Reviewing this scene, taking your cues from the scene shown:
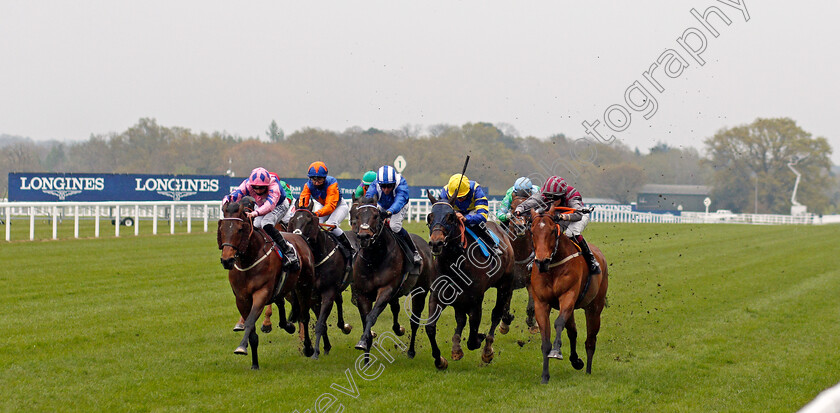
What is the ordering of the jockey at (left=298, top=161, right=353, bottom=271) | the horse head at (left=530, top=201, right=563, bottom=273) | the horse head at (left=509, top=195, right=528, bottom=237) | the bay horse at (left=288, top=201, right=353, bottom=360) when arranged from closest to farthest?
the horse head at (left=530, top=201, right=563, bottom=273) → the bay horse at (left=288, top=201, right=353, bottom=360) → the jockey at (left=298, top=161, right=353, bottom=271) → the horse head at (left=509, top=195, right=528, bottom=237)

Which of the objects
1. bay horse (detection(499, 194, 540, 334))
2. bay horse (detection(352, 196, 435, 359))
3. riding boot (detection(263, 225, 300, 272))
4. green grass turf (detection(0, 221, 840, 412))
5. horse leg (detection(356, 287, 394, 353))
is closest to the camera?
green grass turf (detection(0, 221, 840, 412))

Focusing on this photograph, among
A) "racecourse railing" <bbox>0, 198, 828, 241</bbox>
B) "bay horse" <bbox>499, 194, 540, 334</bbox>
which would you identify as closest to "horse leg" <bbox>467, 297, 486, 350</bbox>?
"bay horse" <bbox>499, 194, 540, 334</bbox>

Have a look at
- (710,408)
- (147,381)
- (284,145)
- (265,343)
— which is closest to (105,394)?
(147,381)

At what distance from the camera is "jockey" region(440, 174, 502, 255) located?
7891mm

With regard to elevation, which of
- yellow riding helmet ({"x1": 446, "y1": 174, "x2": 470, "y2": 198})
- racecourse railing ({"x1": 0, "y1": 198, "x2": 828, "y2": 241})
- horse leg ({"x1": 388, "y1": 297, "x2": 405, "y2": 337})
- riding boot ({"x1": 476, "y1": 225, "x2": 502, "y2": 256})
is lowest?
horse leg ({"x1": 388, "y1": 297, "x2": 405, "y2": 337})

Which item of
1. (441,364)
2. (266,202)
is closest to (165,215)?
(266,202)

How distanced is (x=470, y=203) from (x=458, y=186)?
0.39 meters

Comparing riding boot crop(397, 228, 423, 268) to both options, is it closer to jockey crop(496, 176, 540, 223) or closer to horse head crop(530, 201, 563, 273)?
jockey crop(496, 176, 540, 223)

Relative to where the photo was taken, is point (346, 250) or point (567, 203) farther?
point (346, 250)

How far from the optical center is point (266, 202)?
7.59 m

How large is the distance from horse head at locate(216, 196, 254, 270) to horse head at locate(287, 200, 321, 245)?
0.90 metres

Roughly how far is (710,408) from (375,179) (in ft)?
12.4

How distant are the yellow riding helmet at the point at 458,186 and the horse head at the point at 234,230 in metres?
1.93

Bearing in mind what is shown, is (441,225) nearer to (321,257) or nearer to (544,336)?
(544,336)
